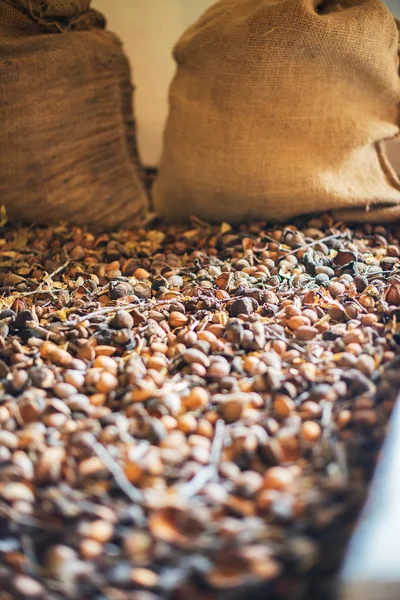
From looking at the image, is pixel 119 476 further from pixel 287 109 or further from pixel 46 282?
pixel 287 109

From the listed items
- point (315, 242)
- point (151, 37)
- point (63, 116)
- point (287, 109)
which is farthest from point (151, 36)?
point (315, 242)

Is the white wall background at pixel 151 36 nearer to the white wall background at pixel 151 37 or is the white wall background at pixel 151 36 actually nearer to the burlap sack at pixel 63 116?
the white wall background at pixel 151 37

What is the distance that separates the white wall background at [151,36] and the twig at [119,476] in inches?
54.9

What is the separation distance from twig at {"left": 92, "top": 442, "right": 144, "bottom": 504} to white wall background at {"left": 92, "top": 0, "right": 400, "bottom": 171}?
4.57ft

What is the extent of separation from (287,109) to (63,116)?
20.7 inches

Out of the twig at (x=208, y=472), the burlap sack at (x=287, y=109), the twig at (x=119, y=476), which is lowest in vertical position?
the twig at (x=208, y=472)

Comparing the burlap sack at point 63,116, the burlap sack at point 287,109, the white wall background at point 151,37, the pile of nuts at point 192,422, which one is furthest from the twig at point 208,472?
the white wall background at point 151,37

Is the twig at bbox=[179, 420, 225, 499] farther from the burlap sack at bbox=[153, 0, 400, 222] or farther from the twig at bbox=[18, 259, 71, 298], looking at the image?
the burlap sack at bbox=[153, 0, 400, 222]

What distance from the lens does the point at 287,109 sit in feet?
3.78

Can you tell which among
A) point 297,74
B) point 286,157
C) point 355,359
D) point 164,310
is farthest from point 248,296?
point 297,74

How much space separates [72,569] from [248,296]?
21.7 inches

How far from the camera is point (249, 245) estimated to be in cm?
117

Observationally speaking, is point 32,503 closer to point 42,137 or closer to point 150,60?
point 42,137

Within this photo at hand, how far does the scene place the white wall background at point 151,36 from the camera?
5.31 feet
